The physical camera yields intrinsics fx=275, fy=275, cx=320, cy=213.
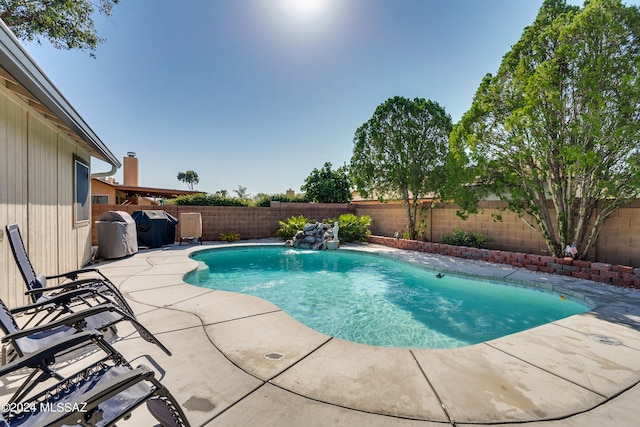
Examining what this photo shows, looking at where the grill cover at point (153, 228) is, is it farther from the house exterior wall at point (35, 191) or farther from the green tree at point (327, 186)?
the green tree at point (327, 186)

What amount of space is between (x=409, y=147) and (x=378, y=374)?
9.74 meters

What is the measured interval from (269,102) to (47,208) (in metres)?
10.3

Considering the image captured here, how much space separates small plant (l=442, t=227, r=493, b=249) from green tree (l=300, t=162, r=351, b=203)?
34.9 ft

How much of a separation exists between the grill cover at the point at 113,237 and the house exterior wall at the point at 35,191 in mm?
1456

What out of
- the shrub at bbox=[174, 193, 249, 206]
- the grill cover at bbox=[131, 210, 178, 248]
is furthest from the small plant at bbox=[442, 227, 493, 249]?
the grill cover at bbox=[131, 210, 178, 248]

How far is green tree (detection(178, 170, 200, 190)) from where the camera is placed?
66.0m

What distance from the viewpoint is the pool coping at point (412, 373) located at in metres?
1.81

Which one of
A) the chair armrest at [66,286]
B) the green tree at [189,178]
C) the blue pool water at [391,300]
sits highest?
the green tree at [189,178]

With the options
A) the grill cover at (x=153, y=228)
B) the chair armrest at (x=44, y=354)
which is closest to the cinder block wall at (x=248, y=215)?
the grill cover at (x=153, y=228)

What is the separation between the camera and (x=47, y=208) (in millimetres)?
4262

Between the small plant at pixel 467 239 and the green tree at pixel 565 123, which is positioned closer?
the green tree at pixel 565 123

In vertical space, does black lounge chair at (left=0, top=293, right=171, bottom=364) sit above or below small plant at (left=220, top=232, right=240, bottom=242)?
above

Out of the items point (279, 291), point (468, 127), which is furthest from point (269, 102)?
point (279, 291)

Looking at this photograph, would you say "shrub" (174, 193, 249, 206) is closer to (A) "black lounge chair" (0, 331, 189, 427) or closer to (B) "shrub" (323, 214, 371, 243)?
(B) "shrub" (323, 214, 371, 243)
